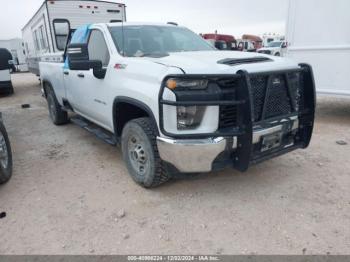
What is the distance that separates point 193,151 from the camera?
9.42ft

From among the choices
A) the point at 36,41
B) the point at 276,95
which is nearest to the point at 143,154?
the point at 276,95

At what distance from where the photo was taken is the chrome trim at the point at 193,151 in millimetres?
2861

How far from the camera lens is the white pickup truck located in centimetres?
285

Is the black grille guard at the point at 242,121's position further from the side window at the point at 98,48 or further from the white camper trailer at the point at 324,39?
the white camper trailer at the point at 324,39

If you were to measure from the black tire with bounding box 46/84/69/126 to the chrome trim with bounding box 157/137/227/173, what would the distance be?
444 cm

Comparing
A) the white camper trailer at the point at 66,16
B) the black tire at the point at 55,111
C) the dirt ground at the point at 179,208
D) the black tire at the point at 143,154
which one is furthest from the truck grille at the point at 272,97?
the white camper trailer at the point at 66,16

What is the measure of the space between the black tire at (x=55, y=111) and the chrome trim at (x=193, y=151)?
4441 millimetres

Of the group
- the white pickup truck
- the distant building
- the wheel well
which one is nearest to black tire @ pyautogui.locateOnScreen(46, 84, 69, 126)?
the white pickup truck

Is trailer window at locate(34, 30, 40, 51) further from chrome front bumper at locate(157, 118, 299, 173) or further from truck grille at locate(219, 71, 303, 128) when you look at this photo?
truck grille at locate(219, 71, 303, 128)

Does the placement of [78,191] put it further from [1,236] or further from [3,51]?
[3,51]

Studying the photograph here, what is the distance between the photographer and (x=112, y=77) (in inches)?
150

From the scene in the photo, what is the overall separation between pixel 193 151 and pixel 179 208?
0.76 metres

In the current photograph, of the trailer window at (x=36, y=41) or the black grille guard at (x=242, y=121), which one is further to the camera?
the trailer window at (x=36, y=41)

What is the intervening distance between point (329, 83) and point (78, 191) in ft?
17.7
